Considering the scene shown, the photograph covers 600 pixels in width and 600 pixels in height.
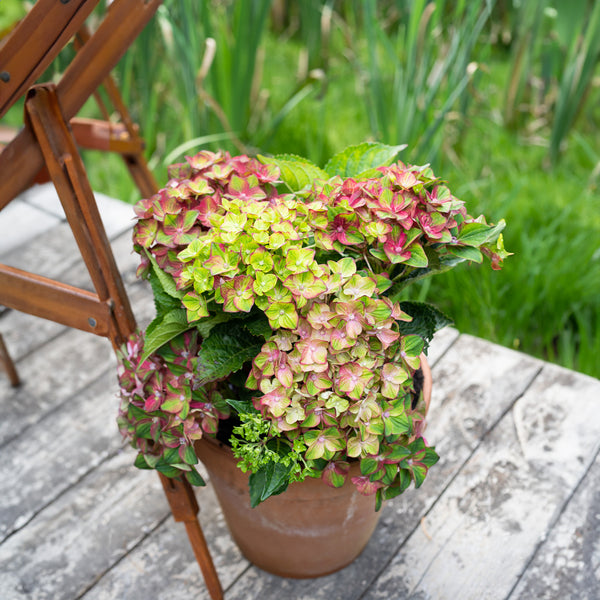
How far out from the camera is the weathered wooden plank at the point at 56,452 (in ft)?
4.41

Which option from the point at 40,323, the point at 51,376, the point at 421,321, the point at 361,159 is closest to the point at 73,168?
the point at 361,159

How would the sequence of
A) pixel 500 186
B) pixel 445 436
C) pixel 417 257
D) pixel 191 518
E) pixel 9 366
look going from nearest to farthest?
pixel 417 257 → pixel 191 518 → pixel 445 436 → pixel 9 366 → pixel 500 186

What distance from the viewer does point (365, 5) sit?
165 centimetres

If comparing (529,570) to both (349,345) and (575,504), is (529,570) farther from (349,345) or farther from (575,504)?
(349,345)

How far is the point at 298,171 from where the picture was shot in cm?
103

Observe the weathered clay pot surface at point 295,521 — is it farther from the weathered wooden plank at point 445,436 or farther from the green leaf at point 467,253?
the green leaf at point 467,253

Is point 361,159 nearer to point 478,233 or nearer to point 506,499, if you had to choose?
point 478,233

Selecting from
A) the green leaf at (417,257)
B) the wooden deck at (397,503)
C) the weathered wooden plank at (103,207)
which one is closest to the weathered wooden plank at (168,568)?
the wooden deck at (397,503)

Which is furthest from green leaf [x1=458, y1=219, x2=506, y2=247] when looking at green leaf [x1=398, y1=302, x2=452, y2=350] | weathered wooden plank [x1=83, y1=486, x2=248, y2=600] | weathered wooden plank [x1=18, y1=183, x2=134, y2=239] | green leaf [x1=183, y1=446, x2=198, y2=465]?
weathered wooden plank [x1=18, y1=183, x2=134, y2=239]

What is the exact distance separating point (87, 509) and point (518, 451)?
90 cm

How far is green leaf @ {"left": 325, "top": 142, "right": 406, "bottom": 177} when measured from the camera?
40.5 inches

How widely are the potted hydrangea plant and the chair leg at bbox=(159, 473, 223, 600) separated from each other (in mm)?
75

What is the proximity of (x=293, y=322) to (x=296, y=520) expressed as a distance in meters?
0.39

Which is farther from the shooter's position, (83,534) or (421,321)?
(83,534)
